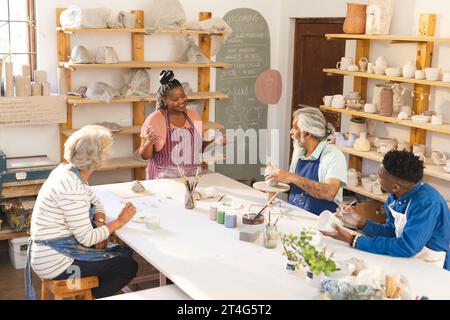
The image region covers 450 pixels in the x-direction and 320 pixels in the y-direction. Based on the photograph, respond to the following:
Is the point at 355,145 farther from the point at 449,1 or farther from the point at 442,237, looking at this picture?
the point at 442,237

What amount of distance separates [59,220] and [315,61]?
13.0 ft

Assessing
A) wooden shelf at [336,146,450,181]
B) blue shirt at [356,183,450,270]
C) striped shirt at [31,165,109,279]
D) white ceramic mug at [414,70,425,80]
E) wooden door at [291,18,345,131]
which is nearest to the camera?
blue shirt at [356,183,450,270]

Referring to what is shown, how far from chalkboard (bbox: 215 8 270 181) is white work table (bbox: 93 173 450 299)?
2.77 metres

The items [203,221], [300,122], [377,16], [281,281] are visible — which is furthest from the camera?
[377,16]

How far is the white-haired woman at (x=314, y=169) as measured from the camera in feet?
12.6

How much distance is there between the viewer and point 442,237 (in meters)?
3.18

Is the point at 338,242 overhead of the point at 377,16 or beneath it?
beneath

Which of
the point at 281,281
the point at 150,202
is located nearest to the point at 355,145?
the point at 150,202

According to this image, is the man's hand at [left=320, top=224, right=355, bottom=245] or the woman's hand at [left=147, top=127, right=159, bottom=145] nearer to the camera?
the man's hand at [left=320, top=224, right=355, bottom=245]

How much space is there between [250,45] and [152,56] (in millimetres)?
1093

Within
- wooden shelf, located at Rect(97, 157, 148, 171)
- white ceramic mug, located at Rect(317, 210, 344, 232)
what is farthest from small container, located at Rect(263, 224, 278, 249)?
wooden shelf, located at Rect(97, 157, 148, 171)

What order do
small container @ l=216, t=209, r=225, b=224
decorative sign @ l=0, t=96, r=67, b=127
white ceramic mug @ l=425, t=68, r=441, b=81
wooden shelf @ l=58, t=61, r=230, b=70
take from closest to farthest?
small container @ l=216, t=209, r=225, b=224 → white ceramic mug @ l=425, t=68, r=441, b=81 → decorative sign @ l=0, t=96, r=67, b=127 → wooden shelf @ l=58, t=61, r=230, b=70

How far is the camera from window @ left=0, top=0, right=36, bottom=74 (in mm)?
5516

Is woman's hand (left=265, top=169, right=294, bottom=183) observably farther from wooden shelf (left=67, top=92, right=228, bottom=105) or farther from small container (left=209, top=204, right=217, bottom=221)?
wooden shelf (left=67, top=92, right=228, bottom=105)
